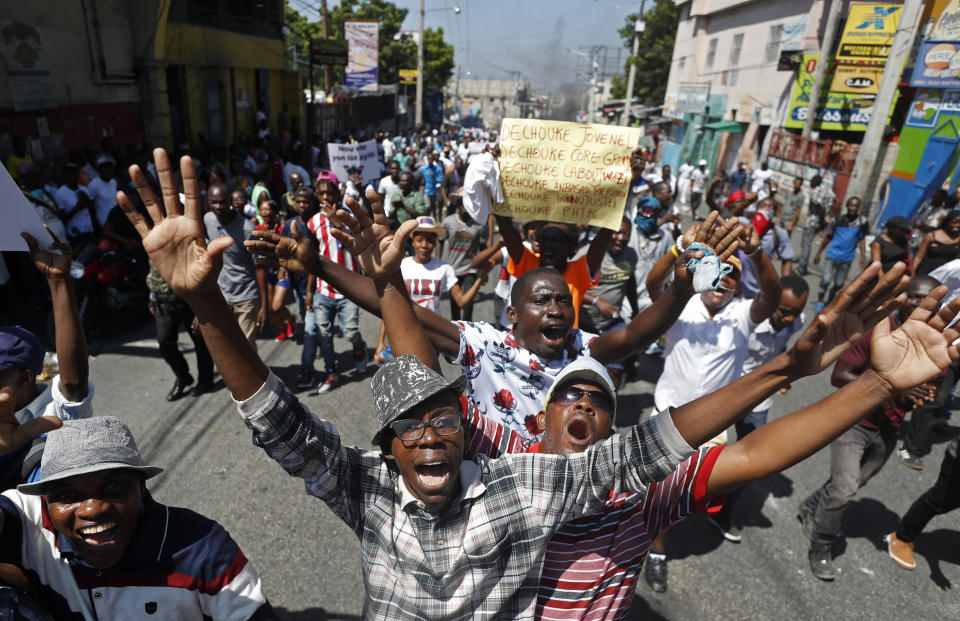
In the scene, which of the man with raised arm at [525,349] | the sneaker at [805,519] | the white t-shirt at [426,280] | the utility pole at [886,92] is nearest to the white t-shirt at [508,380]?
the man with raised arm at [525,349]

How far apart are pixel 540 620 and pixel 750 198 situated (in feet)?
10.1

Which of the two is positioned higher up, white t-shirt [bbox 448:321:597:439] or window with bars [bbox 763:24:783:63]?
window with bars [bbox 763:24:783:63]

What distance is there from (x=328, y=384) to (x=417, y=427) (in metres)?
4.20

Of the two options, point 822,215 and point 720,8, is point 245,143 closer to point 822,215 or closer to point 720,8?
point 822,215

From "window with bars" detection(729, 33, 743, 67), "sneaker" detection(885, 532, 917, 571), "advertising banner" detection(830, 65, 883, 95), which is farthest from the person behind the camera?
"window with bars" detection(729, 33, 743, 67)

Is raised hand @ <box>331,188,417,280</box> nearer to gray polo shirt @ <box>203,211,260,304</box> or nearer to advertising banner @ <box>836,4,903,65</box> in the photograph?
gray polo shirt @ <box>203,211,260,304</box>

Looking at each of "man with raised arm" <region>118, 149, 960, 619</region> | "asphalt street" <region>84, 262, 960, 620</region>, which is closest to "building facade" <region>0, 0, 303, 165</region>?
"asphalt street" <region>84, 262, 960, 620</region>

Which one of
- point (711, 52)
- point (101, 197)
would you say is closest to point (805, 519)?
point (101, 197)

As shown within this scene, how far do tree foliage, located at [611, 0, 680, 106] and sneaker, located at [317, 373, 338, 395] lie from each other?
44548 mm

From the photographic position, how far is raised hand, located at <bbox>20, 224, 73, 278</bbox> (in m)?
2.09

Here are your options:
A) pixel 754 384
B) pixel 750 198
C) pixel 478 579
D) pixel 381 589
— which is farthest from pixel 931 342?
pixel 750 198

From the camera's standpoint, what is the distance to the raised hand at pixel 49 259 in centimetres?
209

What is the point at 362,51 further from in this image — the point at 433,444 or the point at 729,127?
the point at 433,444

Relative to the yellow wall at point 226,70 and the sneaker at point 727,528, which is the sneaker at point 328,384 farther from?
the yellow wall at point 226,70
